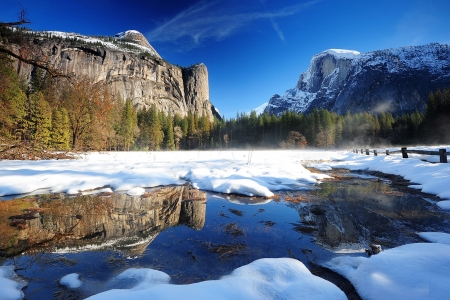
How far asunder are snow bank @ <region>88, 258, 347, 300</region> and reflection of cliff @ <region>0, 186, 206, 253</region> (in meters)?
1.03

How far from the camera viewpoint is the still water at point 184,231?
2617mm

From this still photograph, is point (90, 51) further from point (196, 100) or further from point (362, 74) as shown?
point (362, 74)

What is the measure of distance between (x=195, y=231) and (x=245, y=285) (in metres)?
2.02

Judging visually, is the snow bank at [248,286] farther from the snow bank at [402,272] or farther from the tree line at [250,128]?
the tree line at [250,128]

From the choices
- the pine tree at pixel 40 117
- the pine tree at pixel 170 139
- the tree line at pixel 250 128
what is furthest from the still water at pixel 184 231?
the pine tree at pixel 170 139

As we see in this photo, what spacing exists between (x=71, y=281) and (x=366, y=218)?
5410 millimetres

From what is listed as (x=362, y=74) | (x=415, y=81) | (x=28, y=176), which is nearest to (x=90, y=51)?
(x=28, y=176)

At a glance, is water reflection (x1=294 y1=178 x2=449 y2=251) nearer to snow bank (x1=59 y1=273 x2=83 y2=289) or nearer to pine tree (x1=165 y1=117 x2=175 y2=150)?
snow bank (x1=59 y1=273 x2=83 y2=289)

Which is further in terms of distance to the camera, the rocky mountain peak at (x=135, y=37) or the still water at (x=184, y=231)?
the rocky mountain peak at (x=135, y=37)

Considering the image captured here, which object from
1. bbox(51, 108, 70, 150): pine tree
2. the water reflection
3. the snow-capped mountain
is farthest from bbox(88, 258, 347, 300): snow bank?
the snow-capped mountain

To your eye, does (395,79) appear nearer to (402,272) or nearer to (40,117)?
(402,272)

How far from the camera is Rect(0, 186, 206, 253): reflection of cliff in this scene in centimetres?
331

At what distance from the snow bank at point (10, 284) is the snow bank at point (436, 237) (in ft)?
18.6

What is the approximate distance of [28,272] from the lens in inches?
96.5
